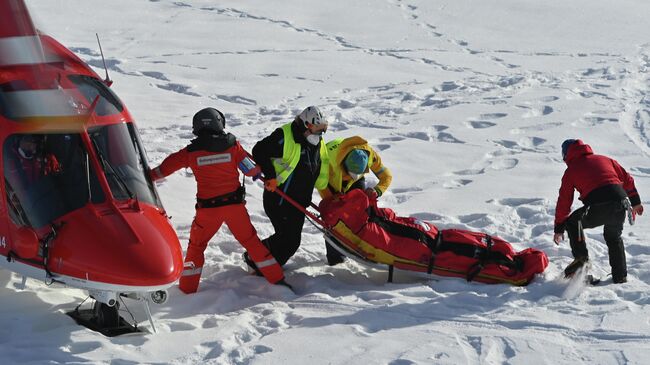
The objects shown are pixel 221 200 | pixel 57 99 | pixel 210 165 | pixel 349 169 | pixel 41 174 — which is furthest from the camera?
pixel 349 169

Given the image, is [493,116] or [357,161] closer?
[357,161]

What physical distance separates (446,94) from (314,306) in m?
9.47

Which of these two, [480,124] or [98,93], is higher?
[98,93]

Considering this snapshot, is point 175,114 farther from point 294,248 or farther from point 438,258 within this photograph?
point 438,258

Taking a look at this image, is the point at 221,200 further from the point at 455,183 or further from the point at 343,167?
the point at 455,183

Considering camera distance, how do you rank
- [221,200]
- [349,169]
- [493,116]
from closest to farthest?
[221,200] → [349,169] → [493,116]

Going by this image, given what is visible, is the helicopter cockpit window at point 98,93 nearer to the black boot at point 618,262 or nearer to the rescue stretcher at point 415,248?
the rescue stretcher at point 415,248

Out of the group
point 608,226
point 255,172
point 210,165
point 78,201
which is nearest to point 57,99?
point 78,201

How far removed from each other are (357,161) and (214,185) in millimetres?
1351

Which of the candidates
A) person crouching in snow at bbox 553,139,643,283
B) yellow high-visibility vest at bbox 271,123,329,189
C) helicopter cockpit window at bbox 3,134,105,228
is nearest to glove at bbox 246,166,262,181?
yellow high-visibility vest at bbox 271,123,329,189

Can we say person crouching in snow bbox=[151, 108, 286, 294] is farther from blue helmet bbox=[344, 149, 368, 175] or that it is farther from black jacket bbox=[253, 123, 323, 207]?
blue helmet bbox=[344, 149, 368, 175]

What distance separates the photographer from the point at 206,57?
688 inches

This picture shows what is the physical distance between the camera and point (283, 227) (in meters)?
7.30

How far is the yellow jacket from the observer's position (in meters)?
7.45
